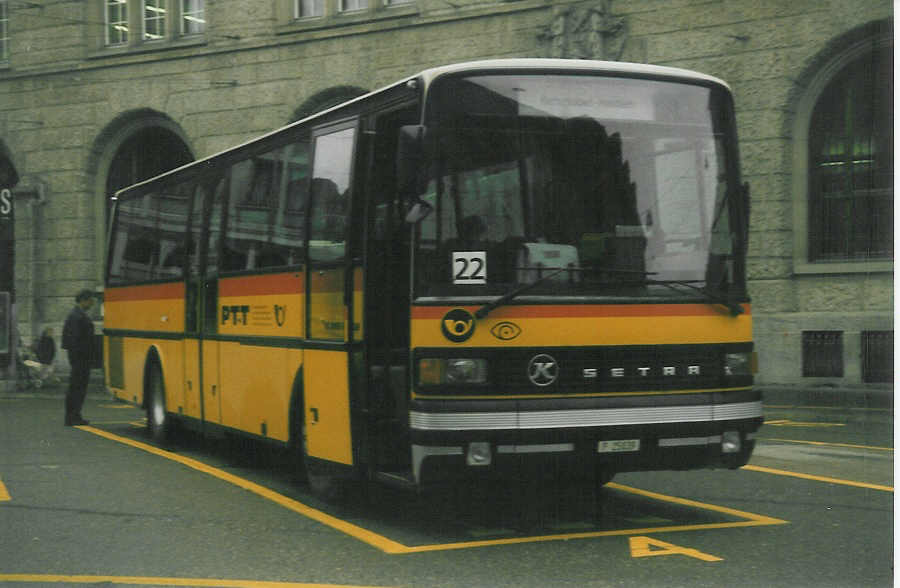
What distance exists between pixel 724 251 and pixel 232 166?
540 cm

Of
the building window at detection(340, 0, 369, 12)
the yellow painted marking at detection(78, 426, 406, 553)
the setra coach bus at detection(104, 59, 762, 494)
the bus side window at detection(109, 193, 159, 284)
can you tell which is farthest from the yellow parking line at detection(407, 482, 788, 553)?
the building window at detection(340, 0, 369, 12)

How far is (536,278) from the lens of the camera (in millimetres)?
7676

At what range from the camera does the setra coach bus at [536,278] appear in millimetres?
7594

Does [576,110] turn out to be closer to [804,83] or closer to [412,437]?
[412,437]

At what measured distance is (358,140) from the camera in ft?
28.9

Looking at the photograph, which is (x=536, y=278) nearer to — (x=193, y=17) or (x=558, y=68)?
(x=558, y=68)

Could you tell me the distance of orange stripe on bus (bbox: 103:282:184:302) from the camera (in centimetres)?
1353

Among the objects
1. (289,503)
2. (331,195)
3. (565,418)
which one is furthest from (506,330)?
(289,503)

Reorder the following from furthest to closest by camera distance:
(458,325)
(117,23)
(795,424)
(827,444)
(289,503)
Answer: (117,23) → (795,424) → (827,444) → (289,503) → (458,325)

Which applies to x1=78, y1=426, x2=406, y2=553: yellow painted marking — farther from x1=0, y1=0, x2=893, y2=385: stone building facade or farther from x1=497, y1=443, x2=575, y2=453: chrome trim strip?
x1=0, y1=0, x2=893, y2=385: stone building facade

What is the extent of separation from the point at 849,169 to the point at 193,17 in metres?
15.1

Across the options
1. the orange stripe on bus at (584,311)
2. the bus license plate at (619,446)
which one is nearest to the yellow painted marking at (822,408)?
the orange stripe on bus at (584,311)

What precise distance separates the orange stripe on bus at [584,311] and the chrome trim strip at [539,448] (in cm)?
76

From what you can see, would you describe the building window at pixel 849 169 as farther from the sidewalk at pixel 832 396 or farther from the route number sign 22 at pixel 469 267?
the route number sign 22 at pixel 469 267
